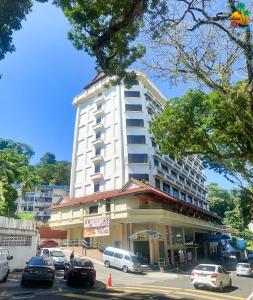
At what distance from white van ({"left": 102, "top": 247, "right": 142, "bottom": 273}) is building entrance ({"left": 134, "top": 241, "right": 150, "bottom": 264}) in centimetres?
495

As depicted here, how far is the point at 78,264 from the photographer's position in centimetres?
1830

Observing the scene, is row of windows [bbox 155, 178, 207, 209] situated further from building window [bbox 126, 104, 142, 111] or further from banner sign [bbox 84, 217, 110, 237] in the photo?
building window [bbox 126, 104, 142, 111]

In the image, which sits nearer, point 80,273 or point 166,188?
point 80,273

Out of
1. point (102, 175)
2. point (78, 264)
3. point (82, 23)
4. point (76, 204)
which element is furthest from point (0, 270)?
point (102, 175)

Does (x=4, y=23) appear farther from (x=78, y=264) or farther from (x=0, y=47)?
(x=78, y=264)

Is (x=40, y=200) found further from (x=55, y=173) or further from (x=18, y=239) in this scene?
(x=18, y=239)

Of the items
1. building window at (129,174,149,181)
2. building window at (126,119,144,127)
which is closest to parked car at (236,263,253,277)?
building window at (129,174,149,181)

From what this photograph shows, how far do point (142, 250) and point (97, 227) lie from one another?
5807 millimetres

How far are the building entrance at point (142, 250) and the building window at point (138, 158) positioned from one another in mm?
10758

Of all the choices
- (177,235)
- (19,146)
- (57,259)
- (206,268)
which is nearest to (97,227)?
(57,259)

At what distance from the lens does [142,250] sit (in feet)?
113

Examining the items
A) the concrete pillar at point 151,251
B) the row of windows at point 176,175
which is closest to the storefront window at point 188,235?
the row of windows at point 176,175

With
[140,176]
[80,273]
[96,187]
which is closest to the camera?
[80,273]

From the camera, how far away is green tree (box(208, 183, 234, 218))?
74.3 meters
